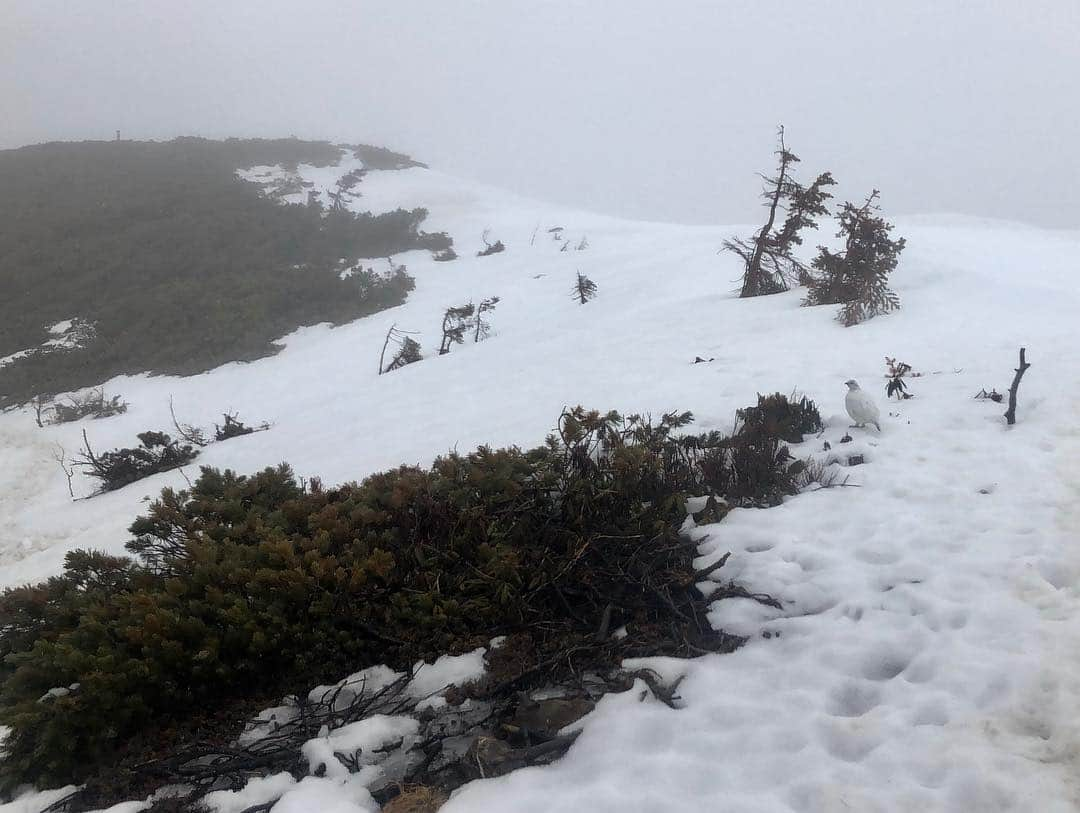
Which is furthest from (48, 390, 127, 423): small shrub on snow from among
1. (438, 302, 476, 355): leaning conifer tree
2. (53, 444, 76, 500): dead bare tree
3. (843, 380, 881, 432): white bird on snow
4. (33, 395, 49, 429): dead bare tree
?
(843, 380, 881, 432): white bird on snow

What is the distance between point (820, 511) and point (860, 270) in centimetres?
719

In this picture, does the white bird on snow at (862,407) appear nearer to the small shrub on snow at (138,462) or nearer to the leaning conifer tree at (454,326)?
the small shrub on snow at (138,462)

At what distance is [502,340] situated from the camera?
12570 mm

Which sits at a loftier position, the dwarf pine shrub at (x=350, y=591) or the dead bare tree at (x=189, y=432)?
the dwarf pine shrub at (x=350, y=591)

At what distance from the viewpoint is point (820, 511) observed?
3977 millimetres

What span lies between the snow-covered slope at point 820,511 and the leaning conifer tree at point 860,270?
0.46m

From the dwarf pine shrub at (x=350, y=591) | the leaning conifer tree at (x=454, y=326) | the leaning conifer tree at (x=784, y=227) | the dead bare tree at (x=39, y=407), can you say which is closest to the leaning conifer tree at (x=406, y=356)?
the leaning conifer tree at (x=454, y=326)

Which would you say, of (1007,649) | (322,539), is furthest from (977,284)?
(322,539)

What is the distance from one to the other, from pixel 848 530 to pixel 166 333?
54.6ft

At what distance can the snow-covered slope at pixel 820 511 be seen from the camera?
2.19 metres

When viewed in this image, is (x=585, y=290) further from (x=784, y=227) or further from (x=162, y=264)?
(x=162, y=264)

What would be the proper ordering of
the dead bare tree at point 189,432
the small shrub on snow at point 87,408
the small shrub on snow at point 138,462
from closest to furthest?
the small shrub on snow at point 138,462 < the dead bare tree at point 189,432 < the small shrub on snow at point 87,408

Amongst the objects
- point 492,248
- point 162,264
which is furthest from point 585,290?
point 162,264

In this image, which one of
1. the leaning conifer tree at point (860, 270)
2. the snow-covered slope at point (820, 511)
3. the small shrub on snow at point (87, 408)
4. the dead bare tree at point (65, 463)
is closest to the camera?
the snow-covered slope at point (820, 511)
